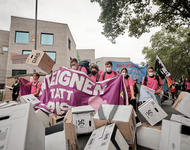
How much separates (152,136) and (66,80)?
2102mm

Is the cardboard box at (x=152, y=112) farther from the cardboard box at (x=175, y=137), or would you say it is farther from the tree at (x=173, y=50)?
the tree at (x=173, y=50)

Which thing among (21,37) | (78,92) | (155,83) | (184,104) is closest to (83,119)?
(78,92)

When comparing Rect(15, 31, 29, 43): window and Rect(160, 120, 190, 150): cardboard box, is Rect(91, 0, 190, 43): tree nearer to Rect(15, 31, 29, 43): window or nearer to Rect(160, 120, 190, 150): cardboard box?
Rect(160, 120, 190, 150): cardboard box

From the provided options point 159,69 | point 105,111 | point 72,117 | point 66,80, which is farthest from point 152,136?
point 159,69

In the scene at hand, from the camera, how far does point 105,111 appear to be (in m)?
1.64

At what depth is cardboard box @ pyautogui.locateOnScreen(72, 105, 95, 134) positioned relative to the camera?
2.14m

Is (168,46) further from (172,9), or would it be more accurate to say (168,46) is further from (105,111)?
(105,111)

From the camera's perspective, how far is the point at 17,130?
0.78 m

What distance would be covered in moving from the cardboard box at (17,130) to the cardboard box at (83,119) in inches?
47.0

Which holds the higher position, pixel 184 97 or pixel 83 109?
pixel 184 97

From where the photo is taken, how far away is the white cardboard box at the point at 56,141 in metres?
1.27

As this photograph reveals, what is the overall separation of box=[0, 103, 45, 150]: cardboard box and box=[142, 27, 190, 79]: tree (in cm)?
2054

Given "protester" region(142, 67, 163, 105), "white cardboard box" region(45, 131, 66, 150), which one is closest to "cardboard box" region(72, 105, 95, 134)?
"white cardboard box" region(45, 131, 66, 150)

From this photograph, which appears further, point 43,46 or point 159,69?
point 43,46
